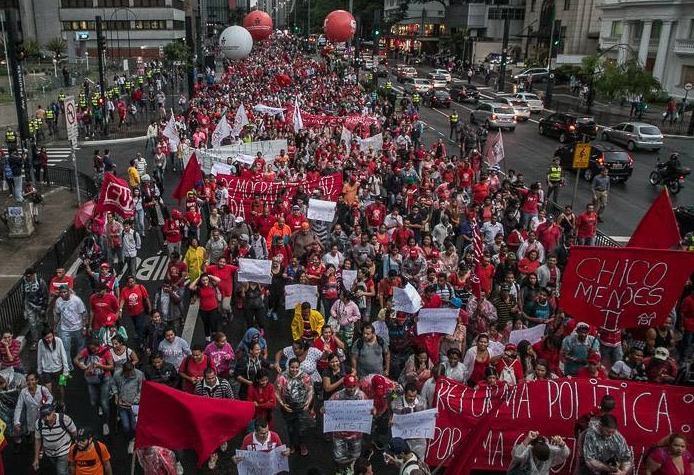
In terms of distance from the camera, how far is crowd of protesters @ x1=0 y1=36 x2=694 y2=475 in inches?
296

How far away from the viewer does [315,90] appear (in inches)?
1551

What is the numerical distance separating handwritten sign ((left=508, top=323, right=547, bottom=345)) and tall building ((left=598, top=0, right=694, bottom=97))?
4398 centimetres

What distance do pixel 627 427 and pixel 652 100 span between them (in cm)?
4776

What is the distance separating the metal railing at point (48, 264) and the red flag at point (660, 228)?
34.0 ft

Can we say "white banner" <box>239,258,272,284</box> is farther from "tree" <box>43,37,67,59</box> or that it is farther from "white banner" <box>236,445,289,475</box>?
"tree" <box>43,37,67,59</box>

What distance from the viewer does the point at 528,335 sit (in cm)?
886

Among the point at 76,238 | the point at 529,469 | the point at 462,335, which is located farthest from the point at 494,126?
the point at 529,469

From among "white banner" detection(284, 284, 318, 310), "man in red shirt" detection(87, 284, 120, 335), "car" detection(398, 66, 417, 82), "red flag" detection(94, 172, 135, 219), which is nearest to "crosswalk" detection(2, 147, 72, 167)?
"red flag" detection(94, 172, 135, 219)

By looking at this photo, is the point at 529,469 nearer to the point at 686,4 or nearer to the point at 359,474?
the point at 359,474

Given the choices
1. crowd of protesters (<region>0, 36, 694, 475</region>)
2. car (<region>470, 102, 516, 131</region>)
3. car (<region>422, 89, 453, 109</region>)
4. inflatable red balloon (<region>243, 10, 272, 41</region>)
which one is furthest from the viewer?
inflatable red balloon (<region>243, 10, 272, 41</region>)

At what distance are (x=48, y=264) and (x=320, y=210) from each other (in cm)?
567

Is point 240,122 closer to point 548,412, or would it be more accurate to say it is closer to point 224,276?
point 224,276

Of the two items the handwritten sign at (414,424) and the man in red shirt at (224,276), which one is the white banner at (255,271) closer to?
the man in red shirt at (224,276)

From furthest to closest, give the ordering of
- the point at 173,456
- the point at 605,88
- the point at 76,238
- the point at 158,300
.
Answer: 1. the point at 605,88
2. the point at 76,238
3. the point at 158,300
4. the point at 173,456
